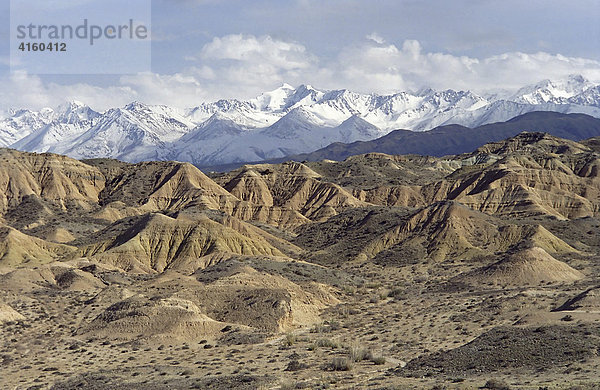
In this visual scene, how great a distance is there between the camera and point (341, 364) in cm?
4922

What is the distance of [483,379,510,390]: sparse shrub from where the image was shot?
128ft

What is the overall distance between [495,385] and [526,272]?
186 ft

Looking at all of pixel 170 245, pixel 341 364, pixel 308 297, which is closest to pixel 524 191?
pixel 170 245

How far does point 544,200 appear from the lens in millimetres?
168250

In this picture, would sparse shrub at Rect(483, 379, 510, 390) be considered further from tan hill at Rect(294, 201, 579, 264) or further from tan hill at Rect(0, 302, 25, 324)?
tan hill at Rect(294, 201, 579, 264)

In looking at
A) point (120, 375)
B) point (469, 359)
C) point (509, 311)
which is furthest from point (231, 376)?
point (509, 311)

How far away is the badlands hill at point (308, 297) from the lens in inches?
1925

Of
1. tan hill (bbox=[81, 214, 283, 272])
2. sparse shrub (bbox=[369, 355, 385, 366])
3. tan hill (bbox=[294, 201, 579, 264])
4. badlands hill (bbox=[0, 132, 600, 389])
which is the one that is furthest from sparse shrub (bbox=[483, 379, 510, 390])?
tan hill (bbox=[294, 201, 579, 264])

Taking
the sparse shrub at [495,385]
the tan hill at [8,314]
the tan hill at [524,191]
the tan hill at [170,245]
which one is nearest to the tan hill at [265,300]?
the tan hill at [8,314]

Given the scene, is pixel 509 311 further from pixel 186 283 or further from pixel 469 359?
pixel 186 283

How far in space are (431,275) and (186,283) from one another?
3801 centimetres

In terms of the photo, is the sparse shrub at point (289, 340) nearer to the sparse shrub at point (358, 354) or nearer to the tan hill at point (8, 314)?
the sparse shrub at point (358, 354)

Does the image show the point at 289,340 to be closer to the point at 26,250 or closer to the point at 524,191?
the point at 26,250

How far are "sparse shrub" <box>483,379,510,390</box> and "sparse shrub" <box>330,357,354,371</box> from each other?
1087cm
